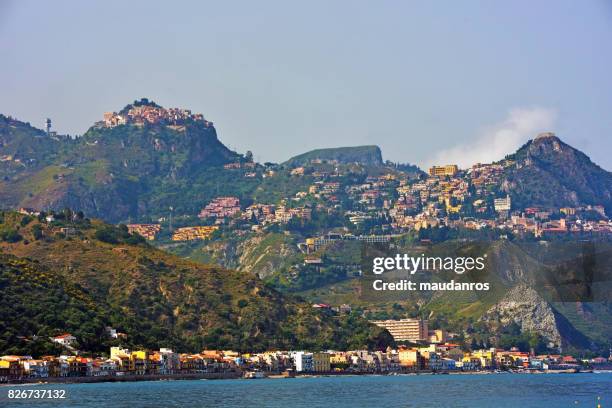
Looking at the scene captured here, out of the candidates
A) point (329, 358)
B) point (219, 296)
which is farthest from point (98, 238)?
point (329, 358)

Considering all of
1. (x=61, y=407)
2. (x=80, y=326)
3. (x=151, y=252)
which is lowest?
(x=61, y=407)

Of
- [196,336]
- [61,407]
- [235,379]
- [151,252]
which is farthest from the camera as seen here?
[151,252]

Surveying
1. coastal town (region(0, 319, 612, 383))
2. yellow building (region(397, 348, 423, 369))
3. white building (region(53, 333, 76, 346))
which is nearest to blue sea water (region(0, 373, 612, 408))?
coastal town (region(0, 319, 612, 383))

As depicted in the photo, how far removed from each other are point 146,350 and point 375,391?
31809 millimetres

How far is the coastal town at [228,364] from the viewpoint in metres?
115

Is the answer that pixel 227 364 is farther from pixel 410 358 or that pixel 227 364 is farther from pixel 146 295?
pixel 410 358

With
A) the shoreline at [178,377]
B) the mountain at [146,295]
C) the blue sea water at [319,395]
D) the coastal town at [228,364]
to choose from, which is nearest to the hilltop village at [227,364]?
the coastal town at [228,364]

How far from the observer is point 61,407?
84.3 metres

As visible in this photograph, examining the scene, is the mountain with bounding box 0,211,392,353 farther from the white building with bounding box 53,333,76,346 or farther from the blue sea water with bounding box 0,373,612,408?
the blue sea water with bounding box 0,373,612,408

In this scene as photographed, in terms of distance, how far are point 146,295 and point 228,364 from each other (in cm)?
1745

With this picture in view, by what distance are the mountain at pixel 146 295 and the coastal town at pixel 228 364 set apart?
11.1 feet

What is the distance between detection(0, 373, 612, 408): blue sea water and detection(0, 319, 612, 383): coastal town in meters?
2.18

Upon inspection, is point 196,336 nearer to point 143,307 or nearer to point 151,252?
point 143,307

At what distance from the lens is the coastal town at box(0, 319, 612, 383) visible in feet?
379
